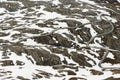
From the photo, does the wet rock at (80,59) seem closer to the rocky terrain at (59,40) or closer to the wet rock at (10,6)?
the rocky terrain at (59,40)

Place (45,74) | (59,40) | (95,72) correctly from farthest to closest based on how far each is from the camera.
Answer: (59,40), (95,72), (45,74)

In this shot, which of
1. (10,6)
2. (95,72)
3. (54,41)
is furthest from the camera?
(10,6)

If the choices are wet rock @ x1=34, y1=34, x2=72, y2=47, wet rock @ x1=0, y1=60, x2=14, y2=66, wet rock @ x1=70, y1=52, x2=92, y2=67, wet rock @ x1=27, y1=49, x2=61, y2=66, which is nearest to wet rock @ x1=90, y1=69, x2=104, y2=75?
wet rock @ x1=70, y1=52, x2=92, y2=67

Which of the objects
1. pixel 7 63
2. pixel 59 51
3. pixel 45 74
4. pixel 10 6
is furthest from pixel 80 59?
pixel 10 6

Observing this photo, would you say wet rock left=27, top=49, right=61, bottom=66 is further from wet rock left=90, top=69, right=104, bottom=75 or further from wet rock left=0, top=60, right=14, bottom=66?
wet rock left=90, top=69, right=104, bottom=75

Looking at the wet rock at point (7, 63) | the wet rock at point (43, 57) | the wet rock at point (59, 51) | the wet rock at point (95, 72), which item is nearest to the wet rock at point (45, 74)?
the wet rock at point (7, 63)

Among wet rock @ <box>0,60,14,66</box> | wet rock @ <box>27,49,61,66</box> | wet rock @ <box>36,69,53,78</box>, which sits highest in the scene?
wet rock @ <box>27,49,61,66</box>

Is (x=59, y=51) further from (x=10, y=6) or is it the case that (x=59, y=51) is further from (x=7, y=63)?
(x=10, y=6)
